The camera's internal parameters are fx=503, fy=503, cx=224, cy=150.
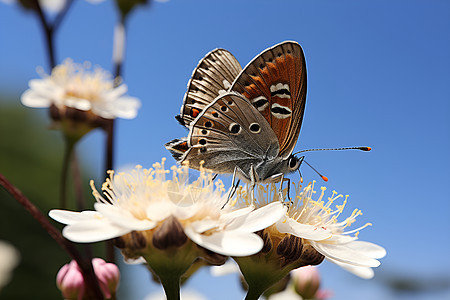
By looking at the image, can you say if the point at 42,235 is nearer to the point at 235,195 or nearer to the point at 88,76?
the point at 88,76

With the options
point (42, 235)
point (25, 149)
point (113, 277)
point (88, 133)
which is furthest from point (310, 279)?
point (25, 149)

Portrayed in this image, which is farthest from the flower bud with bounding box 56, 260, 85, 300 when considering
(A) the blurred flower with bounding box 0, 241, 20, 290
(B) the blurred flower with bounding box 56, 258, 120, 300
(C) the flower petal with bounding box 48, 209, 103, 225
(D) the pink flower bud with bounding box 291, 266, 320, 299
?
(A) the blurred flower with bounding box 0, 241, 20, 290

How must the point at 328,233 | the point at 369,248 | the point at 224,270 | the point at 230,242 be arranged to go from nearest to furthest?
the point at 230,242 → the point at 328,233 → the point at 369,248 → the point at 224,270

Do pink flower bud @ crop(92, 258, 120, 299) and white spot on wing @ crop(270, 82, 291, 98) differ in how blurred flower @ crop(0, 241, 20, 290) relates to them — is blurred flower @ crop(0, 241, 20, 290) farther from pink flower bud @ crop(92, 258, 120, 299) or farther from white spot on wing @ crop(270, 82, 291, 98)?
white spot on wing @ crop(270, 82, 291, 98)

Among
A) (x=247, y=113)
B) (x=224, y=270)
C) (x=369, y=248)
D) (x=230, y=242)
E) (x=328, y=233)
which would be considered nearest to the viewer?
(x=230, y=242)

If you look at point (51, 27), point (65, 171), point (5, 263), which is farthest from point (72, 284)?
point (5, 263)

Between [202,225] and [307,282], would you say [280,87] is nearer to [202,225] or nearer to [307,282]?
[202,225]
